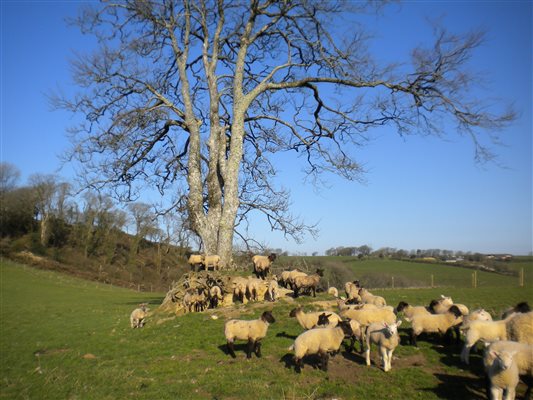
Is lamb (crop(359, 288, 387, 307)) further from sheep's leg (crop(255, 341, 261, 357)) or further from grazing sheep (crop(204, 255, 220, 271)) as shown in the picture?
grazing sheep (crop(204, 255, 220, 271))

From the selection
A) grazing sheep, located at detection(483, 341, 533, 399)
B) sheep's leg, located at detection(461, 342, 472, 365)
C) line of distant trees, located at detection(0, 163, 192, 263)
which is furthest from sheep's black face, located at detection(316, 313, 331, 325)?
line of distant trees, located at detection(0, 163, 192, 263)

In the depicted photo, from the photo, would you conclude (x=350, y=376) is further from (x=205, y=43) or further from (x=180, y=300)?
(x=205, y=43)

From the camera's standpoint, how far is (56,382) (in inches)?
412

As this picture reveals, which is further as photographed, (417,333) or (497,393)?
(417,333)

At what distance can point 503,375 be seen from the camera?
6520 millimetres

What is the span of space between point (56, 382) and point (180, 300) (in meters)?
6.12

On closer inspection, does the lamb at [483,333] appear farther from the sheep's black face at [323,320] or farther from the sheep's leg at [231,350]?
the sheep's leg at [231,350]

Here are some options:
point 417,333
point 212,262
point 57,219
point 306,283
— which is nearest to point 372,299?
point 417,333

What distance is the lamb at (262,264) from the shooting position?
55.9 feet

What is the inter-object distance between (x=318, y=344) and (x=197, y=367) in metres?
3.03

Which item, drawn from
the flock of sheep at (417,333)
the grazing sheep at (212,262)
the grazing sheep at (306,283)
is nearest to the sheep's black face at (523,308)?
the flock of sheep at (417,333)

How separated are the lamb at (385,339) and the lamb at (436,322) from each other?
158 centimetres

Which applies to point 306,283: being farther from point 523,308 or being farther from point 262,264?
point 523,308

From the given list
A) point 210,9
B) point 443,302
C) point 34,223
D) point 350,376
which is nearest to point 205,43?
point 210,9
